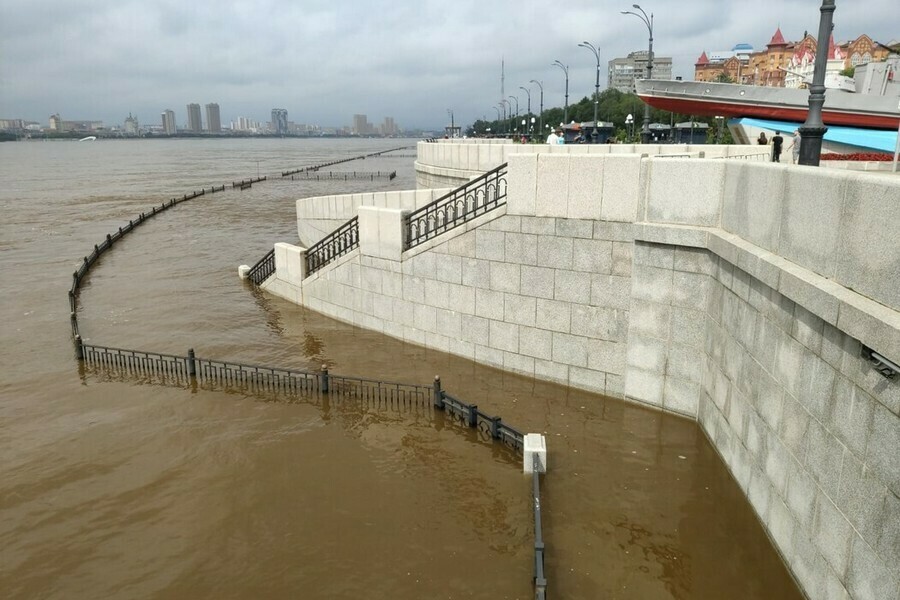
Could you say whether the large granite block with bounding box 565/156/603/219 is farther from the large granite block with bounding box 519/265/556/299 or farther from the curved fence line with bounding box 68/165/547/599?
the curved fence line with bounding box 68/165/547/599

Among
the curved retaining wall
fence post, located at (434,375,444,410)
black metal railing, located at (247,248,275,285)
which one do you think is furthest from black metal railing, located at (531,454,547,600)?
black metal railing, located at (247,248,275,285)

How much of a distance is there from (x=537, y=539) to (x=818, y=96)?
706 cm

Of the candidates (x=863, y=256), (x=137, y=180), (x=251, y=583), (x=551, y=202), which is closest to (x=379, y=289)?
(x=551, y=202)

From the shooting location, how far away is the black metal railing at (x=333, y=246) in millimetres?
15194

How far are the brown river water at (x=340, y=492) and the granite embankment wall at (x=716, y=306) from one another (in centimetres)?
63

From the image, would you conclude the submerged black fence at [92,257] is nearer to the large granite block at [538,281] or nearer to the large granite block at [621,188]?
the large granite block at [538,281]

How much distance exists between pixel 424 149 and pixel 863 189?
83.3ft

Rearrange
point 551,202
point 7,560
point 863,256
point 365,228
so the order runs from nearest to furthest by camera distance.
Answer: point 863,256 < point 7,560 < point 551,202 < point 365,228

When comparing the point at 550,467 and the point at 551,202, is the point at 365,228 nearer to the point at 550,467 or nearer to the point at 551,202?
the point at 551,202

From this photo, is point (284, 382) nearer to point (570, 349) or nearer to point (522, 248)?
point (522, 248)

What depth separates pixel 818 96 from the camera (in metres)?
8.66

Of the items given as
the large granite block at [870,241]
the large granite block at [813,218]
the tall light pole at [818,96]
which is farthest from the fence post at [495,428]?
the tall light pole at [818,96]

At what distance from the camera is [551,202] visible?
36.2ft

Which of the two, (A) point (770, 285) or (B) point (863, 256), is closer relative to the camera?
(B) point (863, 256)
